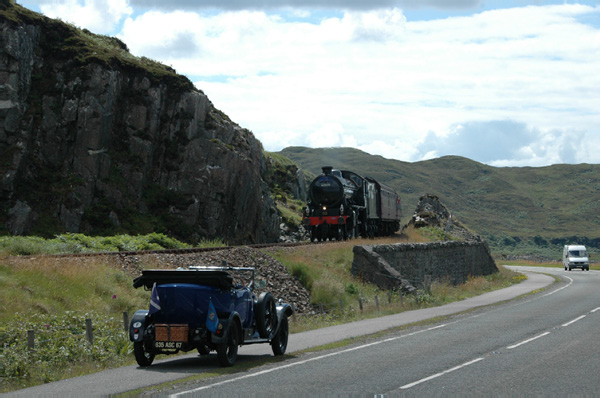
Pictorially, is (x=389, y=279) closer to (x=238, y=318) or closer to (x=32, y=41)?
(x=238, y=318)

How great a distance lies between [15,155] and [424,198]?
1674 inches

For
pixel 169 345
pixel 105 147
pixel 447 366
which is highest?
pixel 105 147

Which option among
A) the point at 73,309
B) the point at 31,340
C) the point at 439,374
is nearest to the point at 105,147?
the point at 73,309

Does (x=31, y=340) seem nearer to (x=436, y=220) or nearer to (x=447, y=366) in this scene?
(x=447, y=366)

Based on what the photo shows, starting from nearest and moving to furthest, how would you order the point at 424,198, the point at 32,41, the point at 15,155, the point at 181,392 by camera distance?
the point at 181,392, the point at 15,155, the point at 32,41, the point at 424,198

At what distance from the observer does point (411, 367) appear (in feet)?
43.1

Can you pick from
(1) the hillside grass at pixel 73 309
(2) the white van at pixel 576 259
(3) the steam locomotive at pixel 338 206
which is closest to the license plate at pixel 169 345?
(1) the hillside grass at pixel 73 309

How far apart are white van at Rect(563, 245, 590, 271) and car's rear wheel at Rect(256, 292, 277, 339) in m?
63.9

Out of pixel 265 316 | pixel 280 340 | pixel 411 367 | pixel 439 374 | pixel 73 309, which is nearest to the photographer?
pixel 439 374

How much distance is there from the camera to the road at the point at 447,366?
1084 centimetres

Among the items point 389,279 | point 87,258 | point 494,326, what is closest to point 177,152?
point 389,279

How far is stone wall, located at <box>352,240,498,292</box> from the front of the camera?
109 feet

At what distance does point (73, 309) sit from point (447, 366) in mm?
9713

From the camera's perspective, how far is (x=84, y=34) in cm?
5631
